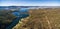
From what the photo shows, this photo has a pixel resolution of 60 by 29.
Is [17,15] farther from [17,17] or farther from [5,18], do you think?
[5,18]

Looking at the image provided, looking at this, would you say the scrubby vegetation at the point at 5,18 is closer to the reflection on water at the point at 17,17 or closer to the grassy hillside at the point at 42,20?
the reflection on water at the point at 17,17

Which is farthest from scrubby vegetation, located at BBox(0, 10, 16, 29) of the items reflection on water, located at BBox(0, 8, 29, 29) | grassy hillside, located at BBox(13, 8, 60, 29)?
grassy hillside, located at BBox(13, 8, 60, 29)

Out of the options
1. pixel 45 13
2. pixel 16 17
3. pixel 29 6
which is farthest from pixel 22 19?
pixel 45 13

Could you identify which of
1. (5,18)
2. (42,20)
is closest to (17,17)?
(5,18)

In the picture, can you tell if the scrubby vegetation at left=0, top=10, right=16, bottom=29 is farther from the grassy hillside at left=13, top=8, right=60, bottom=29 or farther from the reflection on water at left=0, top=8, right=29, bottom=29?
the grassy hillside at left=13, top=8, right=60, bottom=29

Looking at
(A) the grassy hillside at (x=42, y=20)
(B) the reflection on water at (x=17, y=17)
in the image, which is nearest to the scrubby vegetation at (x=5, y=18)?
(B) the reflection on water at (x=17, y=17)

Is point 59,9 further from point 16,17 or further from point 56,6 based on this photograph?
point 16,17

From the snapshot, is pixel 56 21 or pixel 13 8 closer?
pixel 56 21
